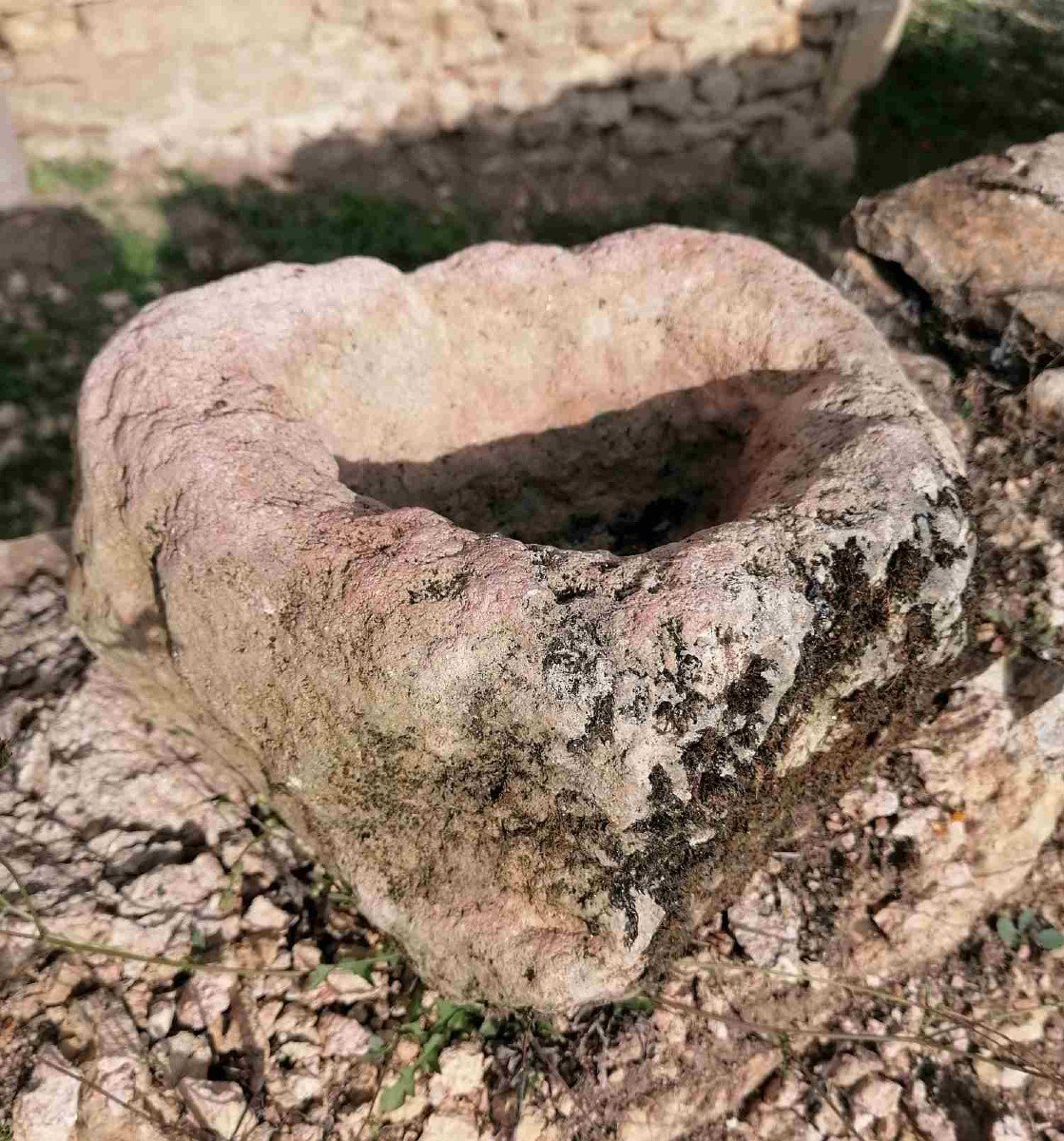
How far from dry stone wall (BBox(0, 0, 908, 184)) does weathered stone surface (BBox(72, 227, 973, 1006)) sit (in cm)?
317

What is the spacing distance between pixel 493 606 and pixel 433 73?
15.4 feet

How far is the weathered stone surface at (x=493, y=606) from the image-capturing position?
1.68 m

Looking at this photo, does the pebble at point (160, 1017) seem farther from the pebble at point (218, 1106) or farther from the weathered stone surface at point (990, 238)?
the weathered stone surface at point (990, 238)

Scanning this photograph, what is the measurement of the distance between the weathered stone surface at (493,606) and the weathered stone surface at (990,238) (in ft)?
2.63

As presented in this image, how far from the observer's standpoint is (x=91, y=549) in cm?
223

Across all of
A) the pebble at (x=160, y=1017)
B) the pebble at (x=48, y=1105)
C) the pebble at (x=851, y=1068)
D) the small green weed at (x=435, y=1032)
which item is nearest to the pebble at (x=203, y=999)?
the pebble at (x=160, y=1017)

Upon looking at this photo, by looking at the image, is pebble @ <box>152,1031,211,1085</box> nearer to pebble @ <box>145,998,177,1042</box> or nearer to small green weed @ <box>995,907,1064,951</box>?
pebble @ <box>145,998,177,1042</box>

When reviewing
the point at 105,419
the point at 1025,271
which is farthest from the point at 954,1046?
the point at 105,419

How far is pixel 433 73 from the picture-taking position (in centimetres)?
546

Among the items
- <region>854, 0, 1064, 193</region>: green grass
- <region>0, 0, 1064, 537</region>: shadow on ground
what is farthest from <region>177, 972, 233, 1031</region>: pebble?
<region>854, 0, 1064, 193</region>: green grass

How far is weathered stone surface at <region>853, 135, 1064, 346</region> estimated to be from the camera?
287cm

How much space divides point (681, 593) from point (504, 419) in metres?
1.09

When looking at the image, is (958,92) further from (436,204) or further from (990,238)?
(990,238)

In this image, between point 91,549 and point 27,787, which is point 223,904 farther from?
point 91,549
